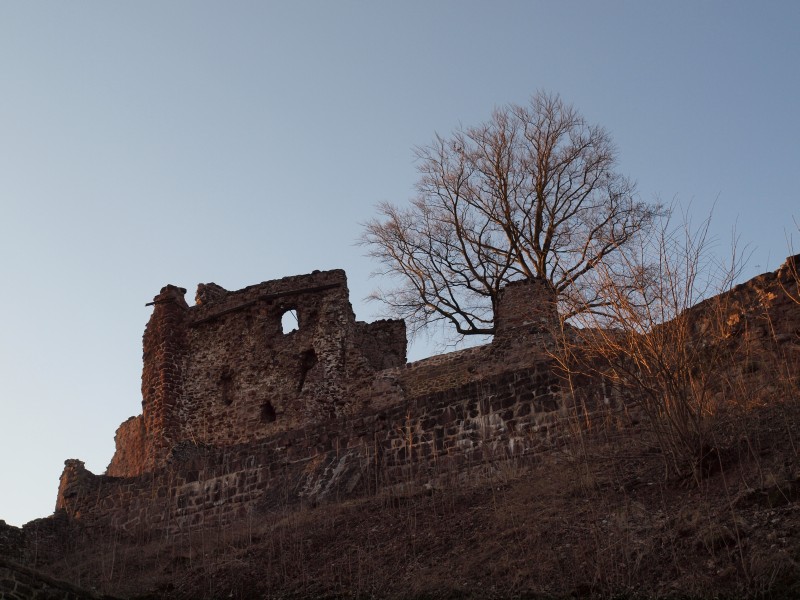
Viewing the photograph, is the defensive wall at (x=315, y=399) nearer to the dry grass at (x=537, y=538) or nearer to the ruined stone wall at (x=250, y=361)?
the ruined stone wall at (x=250, y=361)

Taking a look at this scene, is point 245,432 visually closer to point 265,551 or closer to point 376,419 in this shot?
point 376,419

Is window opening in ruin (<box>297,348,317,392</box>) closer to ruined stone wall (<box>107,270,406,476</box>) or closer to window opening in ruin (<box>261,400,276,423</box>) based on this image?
ruined stone wall (<box>107,270,406,476</box>)

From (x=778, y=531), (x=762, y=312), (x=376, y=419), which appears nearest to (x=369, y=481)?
(x=376, y=419)

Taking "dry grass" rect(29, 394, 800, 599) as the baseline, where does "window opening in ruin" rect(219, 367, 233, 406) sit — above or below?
above

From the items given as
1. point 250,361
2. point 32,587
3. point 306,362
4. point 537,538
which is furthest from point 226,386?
point 537,538

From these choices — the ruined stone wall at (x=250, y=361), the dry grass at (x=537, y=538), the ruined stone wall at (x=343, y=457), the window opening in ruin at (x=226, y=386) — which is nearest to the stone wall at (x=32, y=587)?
the dry grass at (x=537, y=538)

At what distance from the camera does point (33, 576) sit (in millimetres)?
10172

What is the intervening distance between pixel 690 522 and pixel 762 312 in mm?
4472

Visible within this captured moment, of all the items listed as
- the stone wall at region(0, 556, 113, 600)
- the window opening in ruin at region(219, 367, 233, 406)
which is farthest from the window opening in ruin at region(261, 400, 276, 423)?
the stone wall at region(0, 556, 113, 600)

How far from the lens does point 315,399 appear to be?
21750 mm

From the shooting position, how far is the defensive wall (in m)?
13.1

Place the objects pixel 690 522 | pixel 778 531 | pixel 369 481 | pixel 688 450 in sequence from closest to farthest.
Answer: pixel 778 531 → pixel 690 522 → pixel 688 450 → pixel 369 481

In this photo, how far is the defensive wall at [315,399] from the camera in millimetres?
13062

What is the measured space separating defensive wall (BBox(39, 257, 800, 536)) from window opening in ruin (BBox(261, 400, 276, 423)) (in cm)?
5
